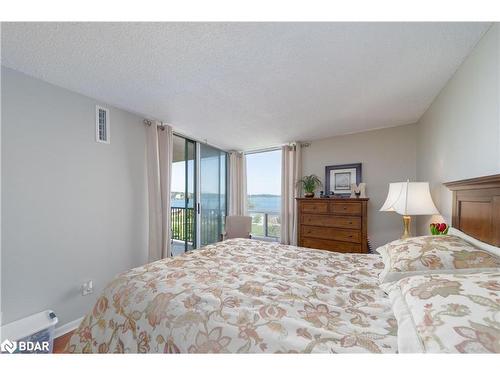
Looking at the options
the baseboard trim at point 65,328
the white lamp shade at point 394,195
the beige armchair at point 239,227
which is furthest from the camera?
the beige armchair at point 239,227

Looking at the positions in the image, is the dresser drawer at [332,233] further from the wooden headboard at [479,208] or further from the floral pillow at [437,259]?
the floral pillow at [437,259]

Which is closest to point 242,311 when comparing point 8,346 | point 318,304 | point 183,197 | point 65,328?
point 318,304

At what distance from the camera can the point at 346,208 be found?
289 cm

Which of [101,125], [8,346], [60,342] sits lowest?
[60,342]

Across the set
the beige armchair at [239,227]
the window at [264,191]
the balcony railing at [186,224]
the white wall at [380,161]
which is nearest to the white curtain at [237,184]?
the window at [264,191]

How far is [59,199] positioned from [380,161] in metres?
4.06

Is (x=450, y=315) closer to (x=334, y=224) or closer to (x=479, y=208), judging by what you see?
(x=479, y=208)

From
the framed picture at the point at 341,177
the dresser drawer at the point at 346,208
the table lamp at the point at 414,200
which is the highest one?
the framed picture at the point at 341,177

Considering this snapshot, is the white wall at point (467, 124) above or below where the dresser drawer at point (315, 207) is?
above

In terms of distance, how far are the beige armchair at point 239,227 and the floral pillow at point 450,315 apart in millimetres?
2648

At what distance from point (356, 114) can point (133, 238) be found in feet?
10.7

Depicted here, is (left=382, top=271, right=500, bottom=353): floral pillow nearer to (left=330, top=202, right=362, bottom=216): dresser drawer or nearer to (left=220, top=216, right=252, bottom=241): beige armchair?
(left=330, top=202, right=362, bottom=216): dresser drawer

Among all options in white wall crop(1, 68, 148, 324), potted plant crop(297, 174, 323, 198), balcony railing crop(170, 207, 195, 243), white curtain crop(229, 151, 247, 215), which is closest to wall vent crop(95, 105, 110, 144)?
white wall crop(1, 68, 148, 324)

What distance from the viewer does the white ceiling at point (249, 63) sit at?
49.9 inches
